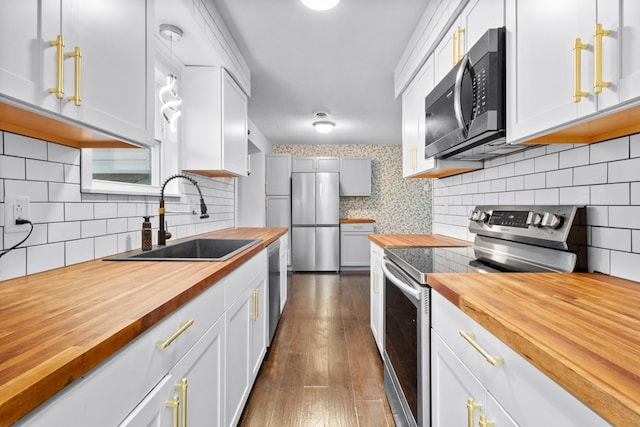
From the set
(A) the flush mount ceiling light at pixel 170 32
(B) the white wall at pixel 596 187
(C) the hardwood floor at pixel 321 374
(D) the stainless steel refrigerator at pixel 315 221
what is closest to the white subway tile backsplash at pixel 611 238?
(B) the white wall at pixel 596 187

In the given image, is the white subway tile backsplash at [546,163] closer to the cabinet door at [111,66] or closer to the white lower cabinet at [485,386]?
the white lower cabinet at [485,386]

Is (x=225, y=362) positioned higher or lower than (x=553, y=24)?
lower

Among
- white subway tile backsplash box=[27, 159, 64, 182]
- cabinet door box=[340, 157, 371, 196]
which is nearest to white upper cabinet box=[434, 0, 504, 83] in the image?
white subway tile backsplash box=[27, 159, 64, 182]

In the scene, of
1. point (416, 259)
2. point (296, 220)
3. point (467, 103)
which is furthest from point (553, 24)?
point (296, 220)

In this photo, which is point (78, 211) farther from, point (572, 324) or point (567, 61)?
point (567, 61)

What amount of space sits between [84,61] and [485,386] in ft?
4.51

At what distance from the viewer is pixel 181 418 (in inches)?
33.0

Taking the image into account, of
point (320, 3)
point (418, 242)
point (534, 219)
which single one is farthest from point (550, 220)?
point (320, 3)

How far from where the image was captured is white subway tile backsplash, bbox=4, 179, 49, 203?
1.00 m

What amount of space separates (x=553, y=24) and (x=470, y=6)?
0.69 meters

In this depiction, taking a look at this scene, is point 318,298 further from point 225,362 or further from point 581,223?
point 581,223

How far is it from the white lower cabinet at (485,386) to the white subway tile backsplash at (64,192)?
4.71ft

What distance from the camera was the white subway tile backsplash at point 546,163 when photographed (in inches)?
53.3

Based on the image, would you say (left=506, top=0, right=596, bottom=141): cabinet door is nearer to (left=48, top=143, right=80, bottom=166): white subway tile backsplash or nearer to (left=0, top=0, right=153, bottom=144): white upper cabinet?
(left=0, top=0, right=153, bottom=144): white upper cabinet
